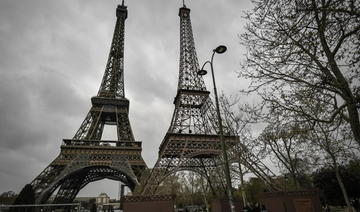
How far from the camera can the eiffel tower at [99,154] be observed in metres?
26.8

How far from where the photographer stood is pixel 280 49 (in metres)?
7.23

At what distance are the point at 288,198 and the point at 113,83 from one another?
39703mm

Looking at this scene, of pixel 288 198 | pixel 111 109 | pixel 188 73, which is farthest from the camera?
pixel 111 109

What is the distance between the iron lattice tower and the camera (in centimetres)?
2233

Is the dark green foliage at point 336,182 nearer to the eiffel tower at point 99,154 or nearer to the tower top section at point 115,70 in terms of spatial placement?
the eiffel tower at point 99,154

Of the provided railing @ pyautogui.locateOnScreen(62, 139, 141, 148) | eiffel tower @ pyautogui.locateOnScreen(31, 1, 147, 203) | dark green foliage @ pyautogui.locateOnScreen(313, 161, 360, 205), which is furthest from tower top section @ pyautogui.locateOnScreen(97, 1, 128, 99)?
dark green foliage @ pyautogui.locateOnScreen(313, 161, 360, 205)

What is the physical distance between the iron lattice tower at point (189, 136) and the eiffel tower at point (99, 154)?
601 cm

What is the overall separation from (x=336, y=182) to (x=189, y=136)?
2504 centimetres

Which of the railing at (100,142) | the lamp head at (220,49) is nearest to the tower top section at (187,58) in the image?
the railing at (100,142)

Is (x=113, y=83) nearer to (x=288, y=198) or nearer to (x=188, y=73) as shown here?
(x=188, y=73)

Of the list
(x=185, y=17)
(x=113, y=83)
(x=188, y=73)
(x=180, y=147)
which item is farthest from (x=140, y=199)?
(x=185, y=17)

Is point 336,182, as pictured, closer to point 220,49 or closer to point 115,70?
point 220,49

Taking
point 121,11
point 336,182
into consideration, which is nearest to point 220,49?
point 336,182

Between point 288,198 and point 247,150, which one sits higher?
point 247,150
